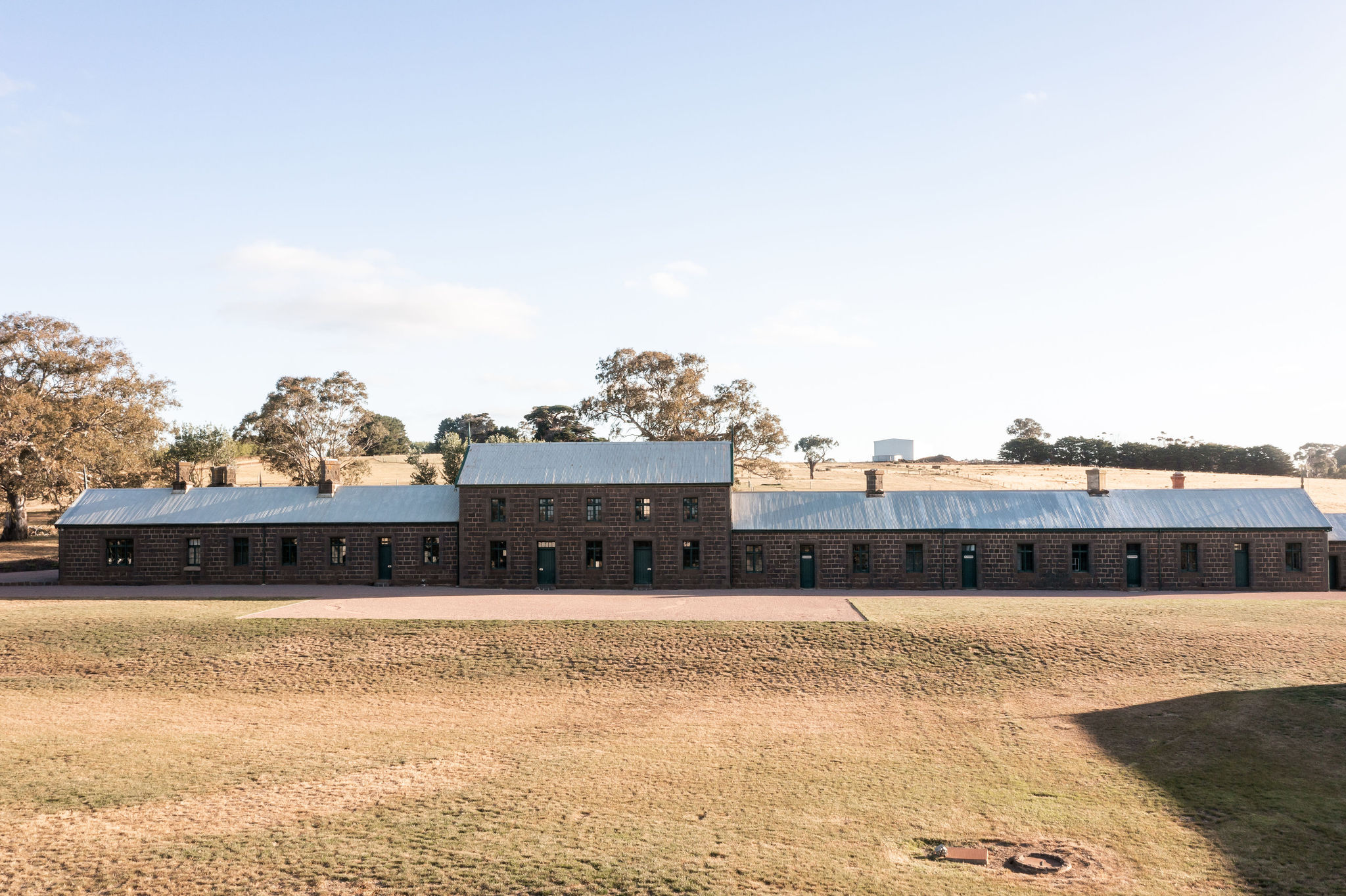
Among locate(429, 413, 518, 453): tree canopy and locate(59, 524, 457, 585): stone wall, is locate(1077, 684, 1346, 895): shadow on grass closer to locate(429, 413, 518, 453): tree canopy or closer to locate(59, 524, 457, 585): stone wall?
locate(59, 524, 457, 585): stone wall

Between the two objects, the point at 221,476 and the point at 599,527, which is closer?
the point at 599,527

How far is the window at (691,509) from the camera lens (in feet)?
129

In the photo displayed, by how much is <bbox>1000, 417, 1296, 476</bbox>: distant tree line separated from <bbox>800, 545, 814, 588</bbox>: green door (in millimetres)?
84131

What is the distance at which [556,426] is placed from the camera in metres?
83.9

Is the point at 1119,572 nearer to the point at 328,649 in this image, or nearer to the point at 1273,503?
the point at 1273,503

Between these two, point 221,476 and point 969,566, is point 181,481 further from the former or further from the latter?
point 969,566

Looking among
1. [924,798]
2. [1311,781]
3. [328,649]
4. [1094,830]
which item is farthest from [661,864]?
[328,649]

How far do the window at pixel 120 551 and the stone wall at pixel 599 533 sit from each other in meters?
15.2

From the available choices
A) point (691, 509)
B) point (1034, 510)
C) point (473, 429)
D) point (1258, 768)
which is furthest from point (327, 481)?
point (473, 429)

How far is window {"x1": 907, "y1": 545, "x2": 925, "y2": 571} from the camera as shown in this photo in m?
38.9

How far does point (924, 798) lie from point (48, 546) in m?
54.7

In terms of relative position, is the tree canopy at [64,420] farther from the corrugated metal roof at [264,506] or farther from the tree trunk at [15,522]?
the corrugated metal roof at [264,506]

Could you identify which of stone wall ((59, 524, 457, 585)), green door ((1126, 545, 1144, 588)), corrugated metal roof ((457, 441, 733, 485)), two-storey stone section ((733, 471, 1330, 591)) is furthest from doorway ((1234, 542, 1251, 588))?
stone wall ((59, 524, 457, 585))

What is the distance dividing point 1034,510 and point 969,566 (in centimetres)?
404
